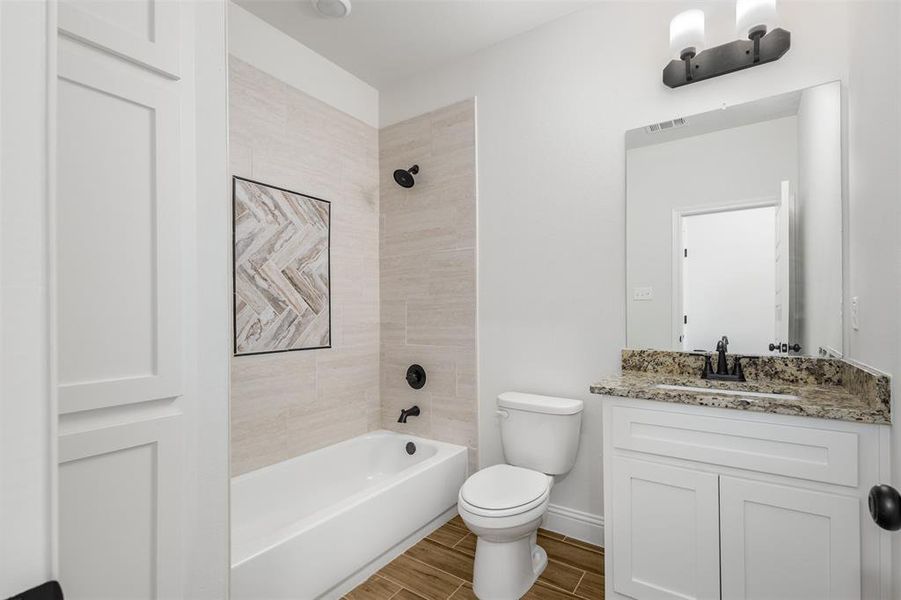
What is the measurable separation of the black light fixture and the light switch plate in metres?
0.95

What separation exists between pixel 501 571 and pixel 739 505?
3.13 feet

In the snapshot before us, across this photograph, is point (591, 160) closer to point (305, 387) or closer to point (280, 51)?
point (280, 51)

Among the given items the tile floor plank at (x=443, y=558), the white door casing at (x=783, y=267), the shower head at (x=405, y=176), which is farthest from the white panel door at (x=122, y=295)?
the white door casing at (x=783, y=267)

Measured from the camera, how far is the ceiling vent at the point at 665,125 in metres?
2.07

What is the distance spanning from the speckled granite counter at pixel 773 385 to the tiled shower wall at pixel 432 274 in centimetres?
100

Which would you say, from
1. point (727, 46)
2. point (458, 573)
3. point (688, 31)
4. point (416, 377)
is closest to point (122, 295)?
point (458, 573)

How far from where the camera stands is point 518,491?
2.03 meters

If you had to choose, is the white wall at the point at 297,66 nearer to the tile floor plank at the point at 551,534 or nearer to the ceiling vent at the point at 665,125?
the ceiling vent at the point at 665,125

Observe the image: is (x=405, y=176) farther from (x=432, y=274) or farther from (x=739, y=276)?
(x=739, y=276)

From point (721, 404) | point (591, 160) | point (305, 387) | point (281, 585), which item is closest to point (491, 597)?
point (281, 585)

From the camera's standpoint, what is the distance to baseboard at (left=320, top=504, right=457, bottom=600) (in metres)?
1.89

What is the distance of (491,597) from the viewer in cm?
185

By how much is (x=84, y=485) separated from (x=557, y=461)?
1.88 metres

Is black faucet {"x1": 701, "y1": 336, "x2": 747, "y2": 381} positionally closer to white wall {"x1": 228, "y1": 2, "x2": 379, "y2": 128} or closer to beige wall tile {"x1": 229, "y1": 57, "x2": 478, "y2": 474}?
beige wall tile {"x1": 229, "y1": 57, "x2": 478, "y2": 474}
